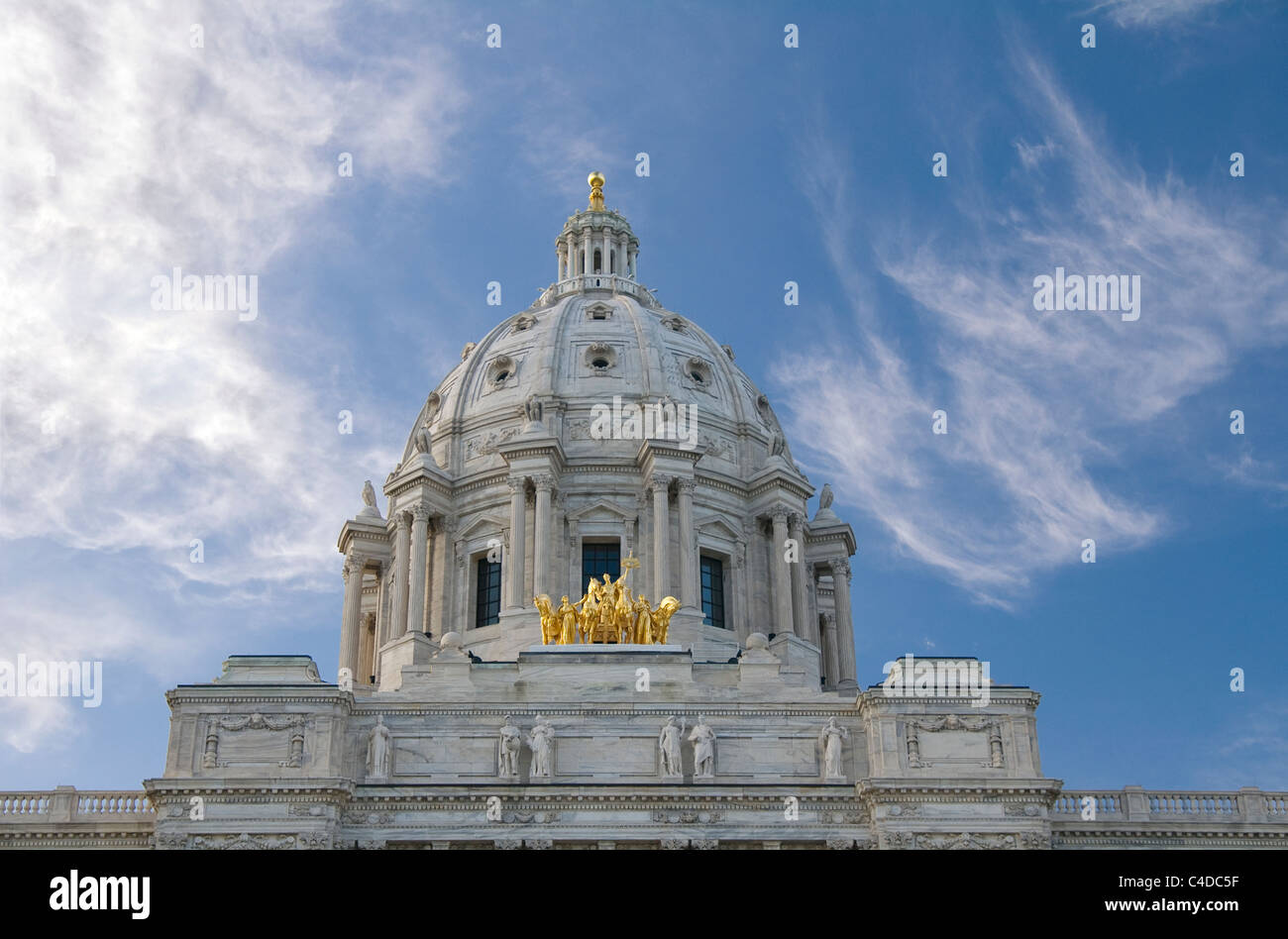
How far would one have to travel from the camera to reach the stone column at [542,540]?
63.1 metres

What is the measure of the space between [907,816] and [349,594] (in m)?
31.7

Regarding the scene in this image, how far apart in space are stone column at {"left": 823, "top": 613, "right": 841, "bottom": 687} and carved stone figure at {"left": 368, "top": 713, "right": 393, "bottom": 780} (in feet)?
88.8

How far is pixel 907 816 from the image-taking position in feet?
152

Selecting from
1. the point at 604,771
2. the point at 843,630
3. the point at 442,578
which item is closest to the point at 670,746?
the point at 604,771

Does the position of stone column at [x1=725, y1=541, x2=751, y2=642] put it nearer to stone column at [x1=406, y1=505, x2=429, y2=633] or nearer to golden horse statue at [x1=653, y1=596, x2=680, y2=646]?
golden horse statue at [x1=653, y1=596, x2=680, y2=646]

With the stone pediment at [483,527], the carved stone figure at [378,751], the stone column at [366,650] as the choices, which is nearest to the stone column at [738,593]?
the stone pediment at [483,527]

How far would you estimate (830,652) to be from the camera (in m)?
72.3

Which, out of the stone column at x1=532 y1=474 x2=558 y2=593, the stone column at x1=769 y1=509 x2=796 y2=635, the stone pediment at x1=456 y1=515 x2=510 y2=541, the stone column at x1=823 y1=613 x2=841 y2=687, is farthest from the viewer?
the stone column at x1=823 y1=613 x2=841 y2=687

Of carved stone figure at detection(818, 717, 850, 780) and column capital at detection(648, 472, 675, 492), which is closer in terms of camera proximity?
carved stone figure at detection(818, 717, 850, 780)

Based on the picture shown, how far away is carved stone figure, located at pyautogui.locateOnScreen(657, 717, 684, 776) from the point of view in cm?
4794

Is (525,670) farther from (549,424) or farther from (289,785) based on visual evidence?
(549,424)

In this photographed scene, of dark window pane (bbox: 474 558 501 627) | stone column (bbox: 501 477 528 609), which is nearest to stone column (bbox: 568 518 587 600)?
stone column (bbox: 501 477 528 609)

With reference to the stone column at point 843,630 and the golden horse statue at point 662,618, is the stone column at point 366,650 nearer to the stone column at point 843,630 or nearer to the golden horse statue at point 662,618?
the golden horse statue at point 662,618
